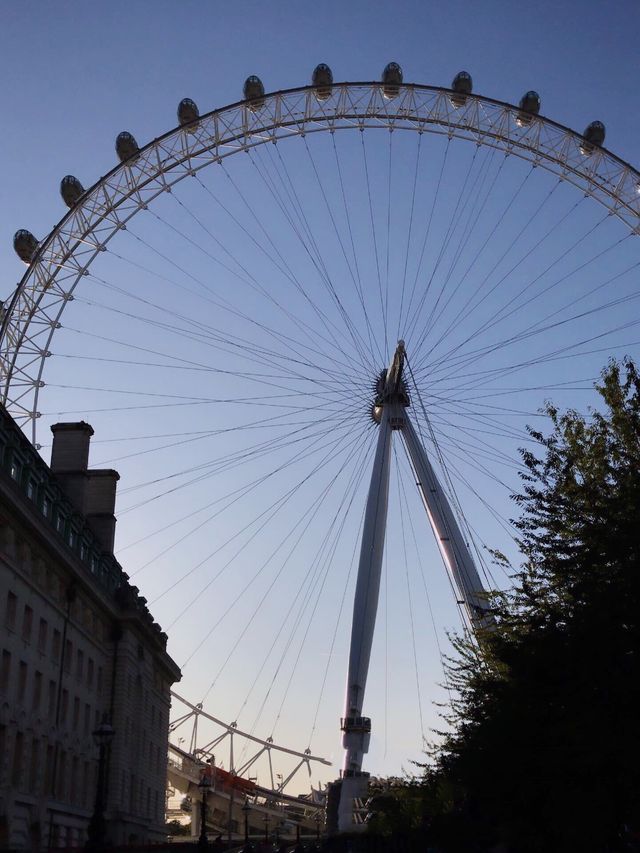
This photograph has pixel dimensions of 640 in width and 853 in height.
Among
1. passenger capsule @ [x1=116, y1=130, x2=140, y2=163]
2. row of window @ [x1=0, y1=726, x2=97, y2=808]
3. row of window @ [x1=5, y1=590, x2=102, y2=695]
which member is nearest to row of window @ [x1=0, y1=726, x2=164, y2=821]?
row of window @ [x1=0, y1=726, x2=97, y2=808]

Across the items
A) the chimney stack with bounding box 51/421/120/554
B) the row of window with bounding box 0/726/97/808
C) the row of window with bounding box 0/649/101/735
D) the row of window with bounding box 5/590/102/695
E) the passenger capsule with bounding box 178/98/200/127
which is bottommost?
the row of window with bounding box 0/726/97/808

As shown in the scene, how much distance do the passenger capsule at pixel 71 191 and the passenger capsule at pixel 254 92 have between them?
1011 cm

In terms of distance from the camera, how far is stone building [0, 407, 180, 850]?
147ft

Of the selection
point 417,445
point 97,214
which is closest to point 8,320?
point 97,214

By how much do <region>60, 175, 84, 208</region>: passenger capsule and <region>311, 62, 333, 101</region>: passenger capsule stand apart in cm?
1372

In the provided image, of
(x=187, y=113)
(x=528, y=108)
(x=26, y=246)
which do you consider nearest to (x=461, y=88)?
(x=528, y=108)

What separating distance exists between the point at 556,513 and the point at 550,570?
1428 mm

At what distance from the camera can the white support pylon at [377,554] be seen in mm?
61094

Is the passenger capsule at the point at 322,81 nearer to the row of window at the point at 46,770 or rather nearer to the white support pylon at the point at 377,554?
the white support pylon at the point at 377,554

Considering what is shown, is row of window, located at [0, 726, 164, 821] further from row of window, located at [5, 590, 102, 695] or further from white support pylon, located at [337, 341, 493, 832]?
white support pylon, located at [337, 341, 493, 832]

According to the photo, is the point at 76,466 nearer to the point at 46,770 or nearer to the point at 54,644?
the point at 54,644

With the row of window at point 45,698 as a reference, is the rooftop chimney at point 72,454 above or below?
above

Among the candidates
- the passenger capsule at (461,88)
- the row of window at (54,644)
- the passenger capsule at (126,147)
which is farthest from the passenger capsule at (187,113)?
the row of window at (54,644)

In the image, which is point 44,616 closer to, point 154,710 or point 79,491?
point 79,491
